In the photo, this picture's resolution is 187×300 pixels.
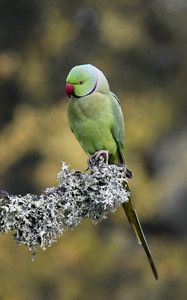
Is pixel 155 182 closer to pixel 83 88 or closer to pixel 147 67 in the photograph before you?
pixel 147 67

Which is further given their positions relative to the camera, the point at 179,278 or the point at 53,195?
the point at 179,278

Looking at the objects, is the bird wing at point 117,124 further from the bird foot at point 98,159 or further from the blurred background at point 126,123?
the blurred background at point 126,123

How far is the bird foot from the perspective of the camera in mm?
1157

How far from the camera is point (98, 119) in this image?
1.20 meters

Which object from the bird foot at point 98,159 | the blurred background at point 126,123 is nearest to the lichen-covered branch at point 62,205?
the bird foot at point 98,159

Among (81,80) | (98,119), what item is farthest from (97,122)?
(81,80)

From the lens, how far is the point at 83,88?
1134mm

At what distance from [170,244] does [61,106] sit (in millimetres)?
676

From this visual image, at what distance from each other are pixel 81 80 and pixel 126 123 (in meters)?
1.60

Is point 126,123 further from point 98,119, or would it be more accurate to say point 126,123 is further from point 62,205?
point 62,205

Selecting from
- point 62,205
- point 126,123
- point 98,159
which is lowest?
point 62,205

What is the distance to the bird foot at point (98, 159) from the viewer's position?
1.16 metres

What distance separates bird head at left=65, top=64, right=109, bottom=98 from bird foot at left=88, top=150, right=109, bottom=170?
107 millimetres

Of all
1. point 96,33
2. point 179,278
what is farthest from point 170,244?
point 96,33
